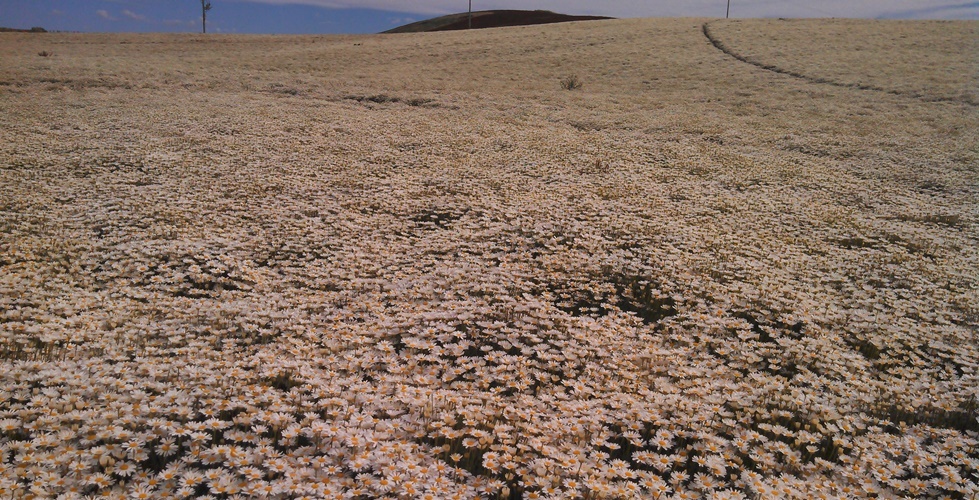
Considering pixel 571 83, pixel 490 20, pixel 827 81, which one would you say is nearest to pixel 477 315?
pixel 571 83

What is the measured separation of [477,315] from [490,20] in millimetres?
77548

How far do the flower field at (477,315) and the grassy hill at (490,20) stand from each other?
6129 cm

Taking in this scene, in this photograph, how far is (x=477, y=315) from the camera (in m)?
5.96

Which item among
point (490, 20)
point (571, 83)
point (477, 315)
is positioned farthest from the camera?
point (490, 20)

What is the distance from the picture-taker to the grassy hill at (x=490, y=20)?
71812 mm

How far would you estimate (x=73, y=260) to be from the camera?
6871mm

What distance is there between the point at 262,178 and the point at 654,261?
26.0 ft

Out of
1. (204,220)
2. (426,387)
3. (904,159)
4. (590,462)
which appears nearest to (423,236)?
(204,220)

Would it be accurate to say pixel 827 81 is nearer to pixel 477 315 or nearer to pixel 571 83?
pixel 571 83

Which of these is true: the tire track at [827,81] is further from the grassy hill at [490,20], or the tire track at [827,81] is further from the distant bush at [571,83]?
the grassy hill at [490,20]

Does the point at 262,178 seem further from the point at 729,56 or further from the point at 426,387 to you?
the point at 729,56

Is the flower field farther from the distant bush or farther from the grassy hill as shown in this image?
the grassy hill

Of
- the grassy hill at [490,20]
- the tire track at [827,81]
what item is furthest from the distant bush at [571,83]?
Result: the grassy hill at [490,20]

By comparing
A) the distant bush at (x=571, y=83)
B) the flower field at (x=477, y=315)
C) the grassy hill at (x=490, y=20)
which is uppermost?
the grassy hill at (x=490, y=20)
